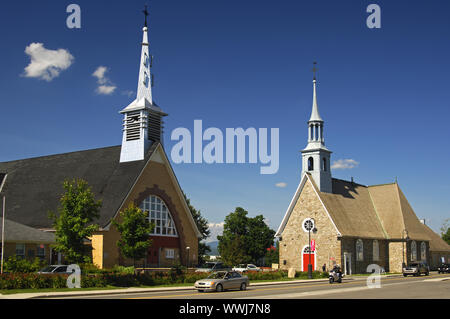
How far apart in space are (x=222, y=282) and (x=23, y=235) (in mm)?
18094

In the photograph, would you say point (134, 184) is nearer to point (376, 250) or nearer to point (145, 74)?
point (145, 74)

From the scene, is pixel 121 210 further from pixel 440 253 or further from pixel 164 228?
pixel 440 253

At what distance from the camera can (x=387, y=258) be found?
6225 cm

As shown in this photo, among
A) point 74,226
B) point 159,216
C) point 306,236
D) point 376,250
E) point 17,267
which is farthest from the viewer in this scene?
point 376,250

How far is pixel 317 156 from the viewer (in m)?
60.1

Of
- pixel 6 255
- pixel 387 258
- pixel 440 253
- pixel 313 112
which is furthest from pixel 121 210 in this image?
pixel 440 253

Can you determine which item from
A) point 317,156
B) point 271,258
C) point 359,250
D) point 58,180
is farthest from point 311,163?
point 271,258

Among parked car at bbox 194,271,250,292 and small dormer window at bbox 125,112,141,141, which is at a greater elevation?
small dormer window at bbox 125,112,141,141

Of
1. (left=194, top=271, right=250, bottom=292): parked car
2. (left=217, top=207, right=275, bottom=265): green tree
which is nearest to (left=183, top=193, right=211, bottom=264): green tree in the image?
(left=217, top=207, right=275, bottom=265): green tree

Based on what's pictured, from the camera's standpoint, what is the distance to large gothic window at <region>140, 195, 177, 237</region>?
1982 inches

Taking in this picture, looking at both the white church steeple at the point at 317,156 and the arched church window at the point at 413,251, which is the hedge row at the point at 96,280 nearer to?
the white church steeple at the point at 317,156

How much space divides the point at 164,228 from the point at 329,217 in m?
18.0

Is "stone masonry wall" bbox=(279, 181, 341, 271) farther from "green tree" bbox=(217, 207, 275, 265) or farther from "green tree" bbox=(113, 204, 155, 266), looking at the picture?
"green tree" bbox=(217, 207, 275, 265)

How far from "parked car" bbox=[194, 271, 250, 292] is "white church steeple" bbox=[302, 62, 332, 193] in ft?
98.9
